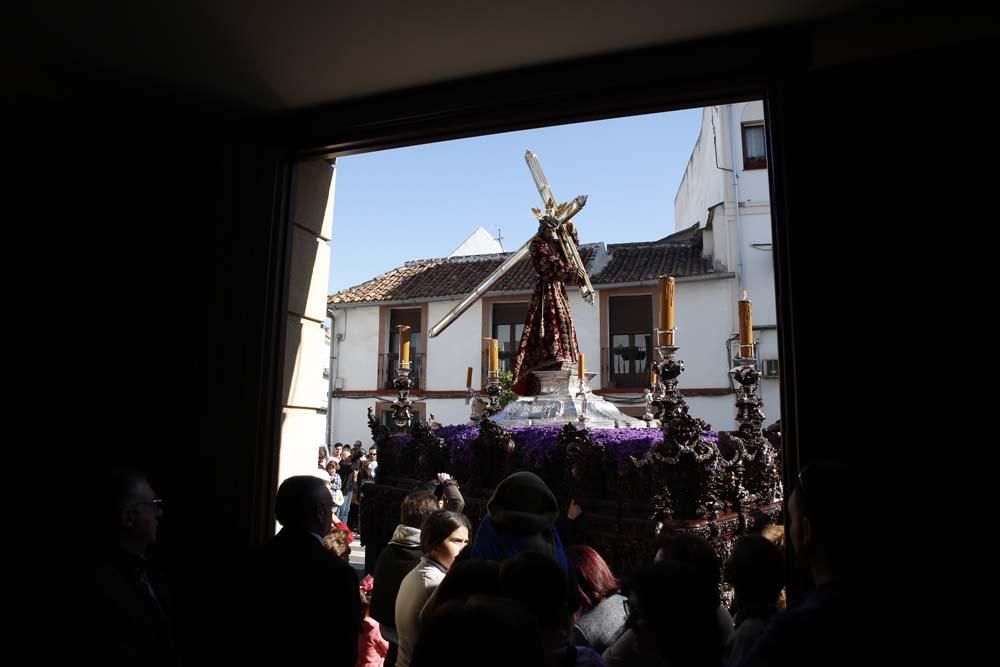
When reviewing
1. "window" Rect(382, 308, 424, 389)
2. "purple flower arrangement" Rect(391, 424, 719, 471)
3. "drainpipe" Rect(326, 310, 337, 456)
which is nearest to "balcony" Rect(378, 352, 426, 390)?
"window" Rect(382, 308, 424, 389)

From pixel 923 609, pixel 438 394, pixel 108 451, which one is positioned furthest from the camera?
pixel 438 394

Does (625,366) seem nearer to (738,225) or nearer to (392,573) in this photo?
(738,225)

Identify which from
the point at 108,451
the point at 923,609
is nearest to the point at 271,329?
the point at 108,451

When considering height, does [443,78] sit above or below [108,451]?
above

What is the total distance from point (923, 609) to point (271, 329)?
2.13 m

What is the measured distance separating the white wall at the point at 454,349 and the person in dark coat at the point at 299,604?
14.8 metres

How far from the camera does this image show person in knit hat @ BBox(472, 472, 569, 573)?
2.09 m

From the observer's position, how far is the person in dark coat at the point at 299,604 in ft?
5.33

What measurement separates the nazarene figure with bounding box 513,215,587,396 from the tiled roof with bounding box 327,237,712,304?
8732 millimetres

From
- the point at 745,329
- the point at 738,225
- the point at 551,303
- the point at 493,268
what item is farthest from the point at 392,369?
the point at 745,329

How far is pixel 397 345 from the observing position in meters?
17.6

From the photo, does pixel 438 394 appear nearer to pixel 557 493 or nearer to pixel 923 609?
pixel 557 493

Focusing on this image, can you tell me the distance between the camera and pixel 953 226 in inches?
67.4

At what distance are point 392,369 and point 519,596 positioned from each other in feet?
53.4
